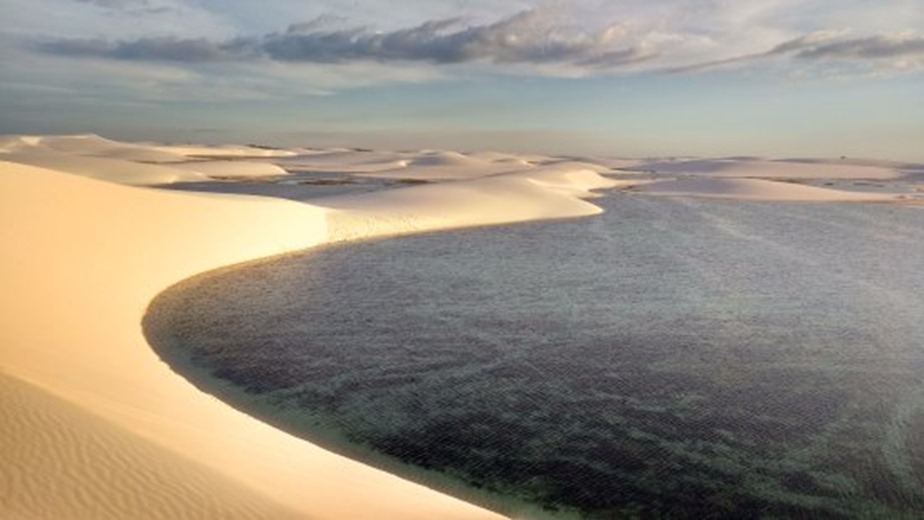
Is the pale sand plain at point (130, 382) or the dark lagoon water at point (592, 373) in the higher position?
the pale sand plain at point (130, 382)

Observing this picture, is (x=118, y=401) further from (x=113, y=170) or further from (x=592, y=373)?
(x=113, y=170)

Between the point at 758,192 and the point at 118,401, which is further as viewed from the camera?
the point at 758,192

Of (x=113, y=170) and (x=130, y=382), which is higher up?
(x=113, y=170)

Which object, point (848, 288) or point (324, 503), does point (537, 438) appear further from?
point (848, 288)

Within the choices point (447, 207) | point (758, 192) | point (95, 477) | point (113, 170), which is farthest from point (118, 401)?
point (758, 192)

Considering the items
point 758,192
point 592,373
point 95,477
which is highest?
point 758,192

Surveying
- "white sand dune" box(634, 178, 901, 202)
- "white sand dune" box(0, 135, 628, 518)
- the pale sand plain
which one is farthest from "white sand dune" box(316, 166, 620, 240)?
"white sand dune" box(634, 178, 901, 202)

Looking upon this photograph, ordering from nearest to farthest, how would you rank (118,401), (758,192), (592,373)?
(118,401) < (592,373) < (758,192)

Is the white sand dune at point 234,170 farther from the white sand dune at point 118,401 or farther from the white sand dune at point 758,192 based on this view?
the white sand dune at point 118,401

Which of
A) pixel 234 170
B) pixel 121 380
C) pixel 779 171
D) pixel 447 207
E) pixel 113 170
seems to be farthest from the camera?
pixel 779 171

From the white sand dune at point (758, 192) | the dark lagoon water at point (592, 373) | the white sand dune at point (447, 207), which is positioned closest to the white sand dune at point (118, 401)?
the dark lagoon water at point (592, 373)
